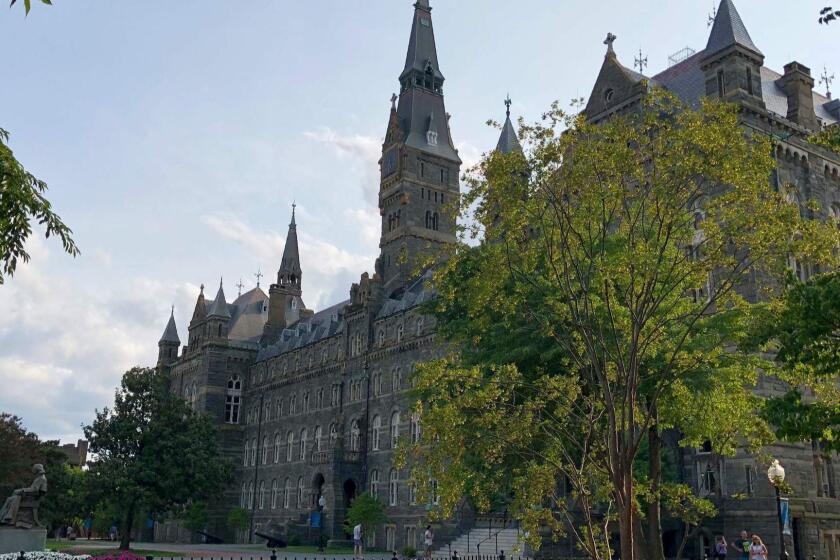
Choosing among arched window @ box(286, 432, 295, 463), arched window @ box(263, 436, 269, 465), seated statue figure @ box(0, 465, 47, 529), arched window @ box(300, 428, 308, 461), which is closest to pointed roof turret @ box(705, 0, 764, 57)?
seated statue figure @ box(0, 465, 47, 529)

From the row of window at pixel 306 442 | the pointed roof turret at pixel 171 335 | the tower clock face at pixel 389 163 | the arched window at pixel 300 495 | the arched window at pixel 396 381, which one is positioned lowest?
the arched window at pixel 300 495

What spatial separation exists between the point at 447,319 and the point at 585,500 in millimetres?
18930

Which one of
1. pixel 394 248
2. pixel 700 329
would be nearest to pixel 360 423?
pixel 394 248

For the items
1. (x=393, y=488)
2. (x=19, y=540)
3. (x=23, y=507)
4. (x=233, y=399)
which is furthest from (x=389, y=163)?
(x=19, y=540)

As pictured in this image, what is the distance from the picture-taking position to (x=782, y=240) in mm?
15391

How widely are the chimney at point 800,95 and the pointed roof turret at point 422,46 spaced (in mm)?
37025

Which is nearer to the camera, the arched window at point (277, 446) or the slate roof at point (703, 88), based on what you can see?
the slate roof at point (703, 88)

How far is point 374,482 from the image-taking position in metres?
59.1

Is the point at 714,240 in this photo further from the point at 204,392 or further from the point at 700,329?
the point at 204,392

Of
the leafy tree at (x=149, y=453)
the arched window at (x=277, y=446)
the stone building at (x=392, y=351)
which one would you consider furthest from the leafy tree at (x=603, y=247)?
the arched window at (x=277, y=446)

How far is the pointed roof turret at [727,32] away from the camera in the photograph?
132 ft

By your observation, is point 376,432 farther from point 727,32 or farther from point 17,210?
point 17,210

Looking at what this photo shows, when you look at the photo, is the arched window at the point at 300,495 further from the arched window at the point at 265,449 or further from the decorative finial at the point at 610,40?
the decorative finial at the point at 610,40

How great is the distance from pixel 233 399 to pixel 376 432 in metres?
24.6
